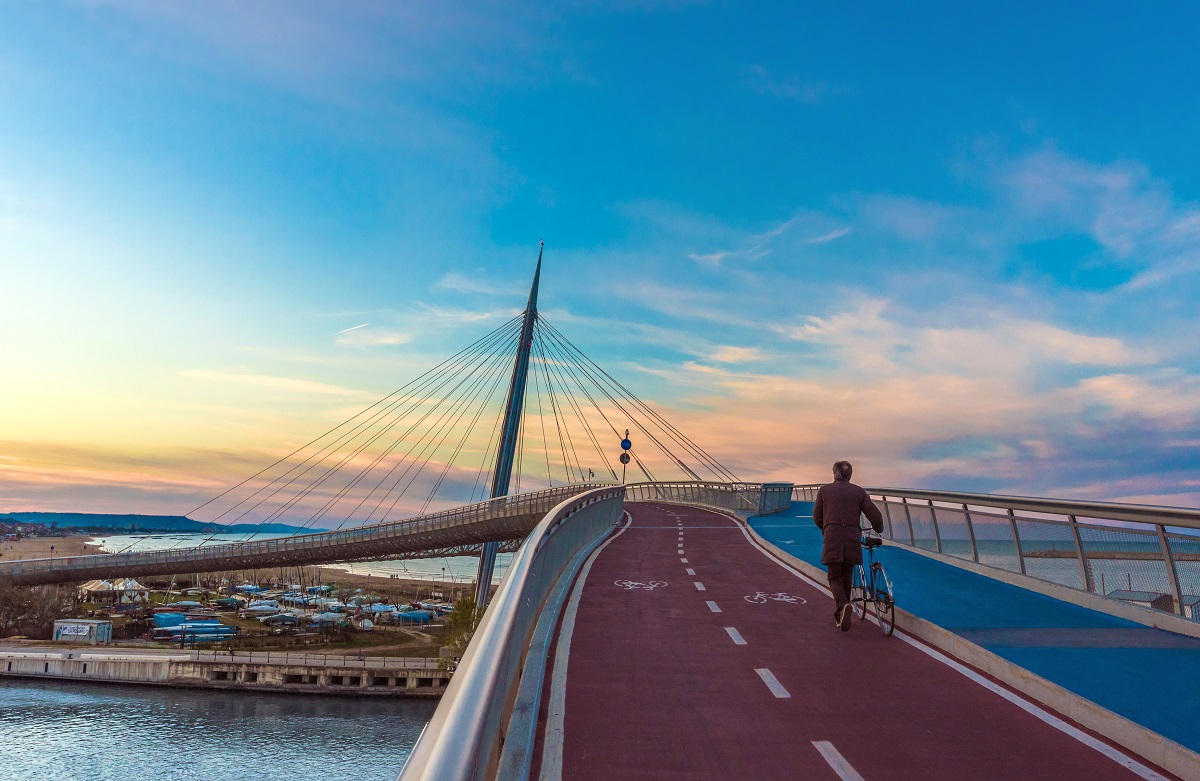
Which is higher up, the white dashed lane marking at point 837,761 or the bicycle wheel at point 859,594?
the bicycle wheel at point 859,594

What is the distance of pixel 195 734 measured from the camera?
7306cm

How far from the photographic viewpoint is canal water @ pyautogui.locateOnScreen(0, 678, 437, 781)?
64125 millimetres

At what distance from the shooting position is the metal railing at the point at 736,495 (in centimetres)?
4444

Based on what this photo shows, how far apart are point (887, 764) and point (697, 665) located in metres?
3.27

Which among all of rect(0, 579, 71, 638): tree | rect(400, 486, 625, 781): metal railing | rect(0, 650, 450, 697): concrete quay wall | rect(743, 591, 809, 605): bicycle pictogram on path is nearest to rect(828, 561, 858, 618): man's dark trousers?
rect(743, 591, 809, 605): bicycle pictogram on path

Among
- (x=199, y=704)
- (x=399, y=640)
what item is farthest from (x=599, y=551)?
(x=399, y=640)

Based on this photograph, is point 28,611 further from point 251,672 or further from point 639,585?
point 639,585

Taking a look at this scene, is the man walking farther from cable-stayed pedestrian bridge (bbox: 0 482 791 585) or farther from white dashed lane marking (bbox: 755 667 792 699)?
cable-stayed pedestrian bridge (bbox: 0 482 791 585)

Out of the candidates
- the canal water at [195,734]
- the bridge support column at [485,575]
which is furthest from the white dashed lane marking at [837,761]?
the bridge support column at [485,575]

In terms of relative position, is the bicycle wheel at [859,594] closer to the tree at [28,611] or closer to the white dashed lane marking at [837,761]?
the white dashed lane marking at [837,761]

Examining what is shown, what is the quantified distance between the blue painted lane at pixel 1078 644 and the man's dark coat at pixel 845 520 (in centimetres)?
141

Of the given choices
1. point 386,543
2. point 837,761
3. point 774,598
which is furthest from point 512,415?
point 837,761

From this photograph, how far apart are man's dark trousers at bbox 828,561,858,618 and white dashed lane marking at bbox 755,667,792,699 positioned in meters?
2.73

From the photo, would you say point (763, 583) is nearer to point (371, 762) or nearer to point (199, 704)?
point (371, 762)
